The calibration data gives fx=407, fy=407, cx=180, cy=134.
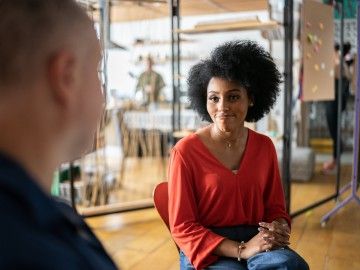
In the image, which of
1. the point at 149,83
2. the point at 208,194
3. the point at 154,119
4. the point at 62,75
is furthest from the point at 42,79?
the point at 149,83

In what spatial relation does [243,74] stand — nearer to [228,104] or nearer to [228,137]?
[228,104]

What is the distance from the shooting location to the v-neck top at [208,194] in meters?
1.35

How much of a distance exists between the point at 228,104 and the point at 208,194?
0.33m

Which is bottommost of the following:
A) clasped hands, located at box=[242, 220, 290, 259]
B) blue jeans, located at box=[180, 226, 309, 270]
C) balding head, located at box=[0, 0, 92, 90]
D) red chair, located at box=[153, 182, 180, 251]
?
blue jeans, located at box=[180, 226, 309, 270]

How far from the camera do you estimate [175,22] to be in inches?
129

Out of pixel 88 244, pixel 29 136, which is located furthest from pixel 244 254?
pixel 29 136

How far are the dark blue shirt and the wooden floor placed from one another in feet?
6.07

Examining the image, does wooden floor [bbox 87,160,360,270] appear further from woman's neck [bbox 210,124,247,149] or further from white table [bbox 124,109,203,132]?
white table [bbox 124,109,203,132]

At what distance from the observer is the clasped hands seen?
4.20ft

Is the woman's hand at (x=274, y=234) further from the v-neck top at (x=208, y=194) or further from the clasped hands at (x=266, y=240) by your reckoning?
the v-neck top at (x=208, y=194)

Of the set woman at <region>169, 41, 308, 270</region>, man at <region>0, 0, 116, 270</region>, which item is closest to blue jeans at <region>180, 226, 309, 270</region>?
woman at <region>169, 41, 308, 270</region>

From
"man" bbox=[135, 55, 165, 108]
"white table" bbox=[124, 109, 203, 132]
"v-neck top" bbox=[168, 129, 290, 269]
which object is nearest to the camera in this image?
"v-neck top" bbox=[168, 129, 290, 269]

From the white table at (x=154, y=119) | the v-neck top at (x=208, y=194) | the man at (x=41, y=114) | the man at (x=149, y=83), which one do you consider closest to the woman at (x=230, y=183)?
the v-neck top at (x=208, y=194)

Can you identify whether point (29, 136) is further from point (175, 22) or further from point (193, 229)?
point (175, 22)
